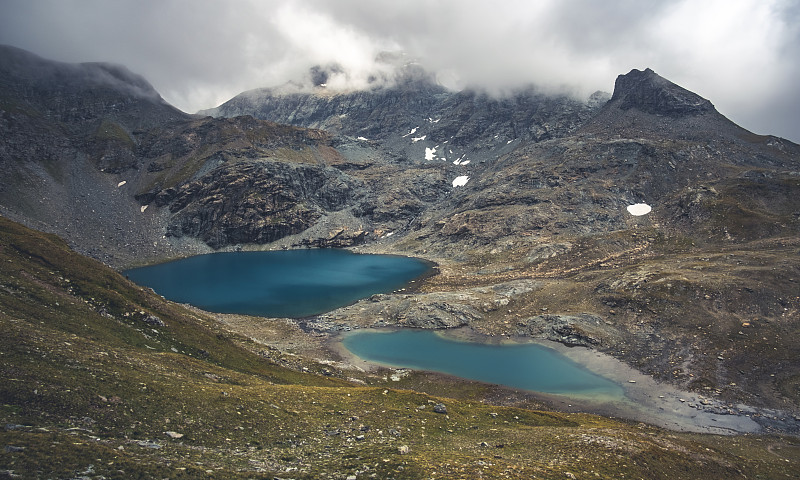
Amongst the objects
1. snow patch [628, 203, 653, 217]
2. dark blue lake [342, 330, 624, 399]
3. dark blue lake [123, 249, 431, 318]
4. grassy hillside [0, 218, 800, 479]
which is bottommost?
grassy hillside [0, 218, 800, 479]

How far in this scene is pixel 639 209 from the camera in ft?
482

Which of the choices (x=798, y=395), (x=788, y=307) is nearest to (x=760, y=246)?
(x=788, y=307)

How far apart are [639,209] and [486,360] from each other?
381ft

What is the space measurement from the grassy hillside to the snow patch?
11896 cm

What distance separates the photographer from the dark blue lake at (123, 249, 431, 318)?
96688 mm

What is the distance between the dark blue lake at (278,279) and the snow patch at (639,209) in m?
80.3

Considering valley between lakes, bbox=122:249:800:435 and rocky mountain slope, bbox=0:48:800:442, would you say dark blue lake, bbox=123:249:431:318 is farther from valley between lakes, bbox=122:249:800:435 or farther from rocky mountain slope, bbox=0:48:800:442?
rocky mountain slope, bbox=0:48:800:442

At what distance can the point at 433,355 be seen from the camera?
6731cm

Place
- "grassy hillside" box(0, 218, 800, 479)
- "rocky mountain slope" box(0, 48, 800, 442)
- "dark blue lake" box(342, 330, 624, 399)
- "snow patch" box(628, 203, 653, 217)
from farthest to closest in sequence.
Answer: "snow patch" box(628, 203, 653, 217) < "rocky mountain slope" box(0, 48, 800, 442) < "dark blue lake" box(342, 330, 624, 399) < "grassy hillside" box(0, 218, 800, 479)

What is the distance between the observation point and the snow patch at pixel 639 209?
144500mm

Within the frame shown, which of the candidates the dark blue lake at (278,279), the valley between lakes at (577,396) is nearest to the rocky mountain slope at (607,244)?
the valley between lakes at (577,396)

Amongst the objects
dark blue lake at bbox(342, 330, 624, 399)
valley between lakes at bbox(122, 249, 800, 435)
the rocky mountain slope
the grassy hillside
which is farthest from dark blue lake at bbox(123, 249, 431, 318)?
the grassy hillside

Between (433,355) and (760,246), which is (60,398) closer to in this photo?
(433,355)

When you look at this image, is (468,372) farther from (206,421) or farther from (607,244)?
(607,244)
